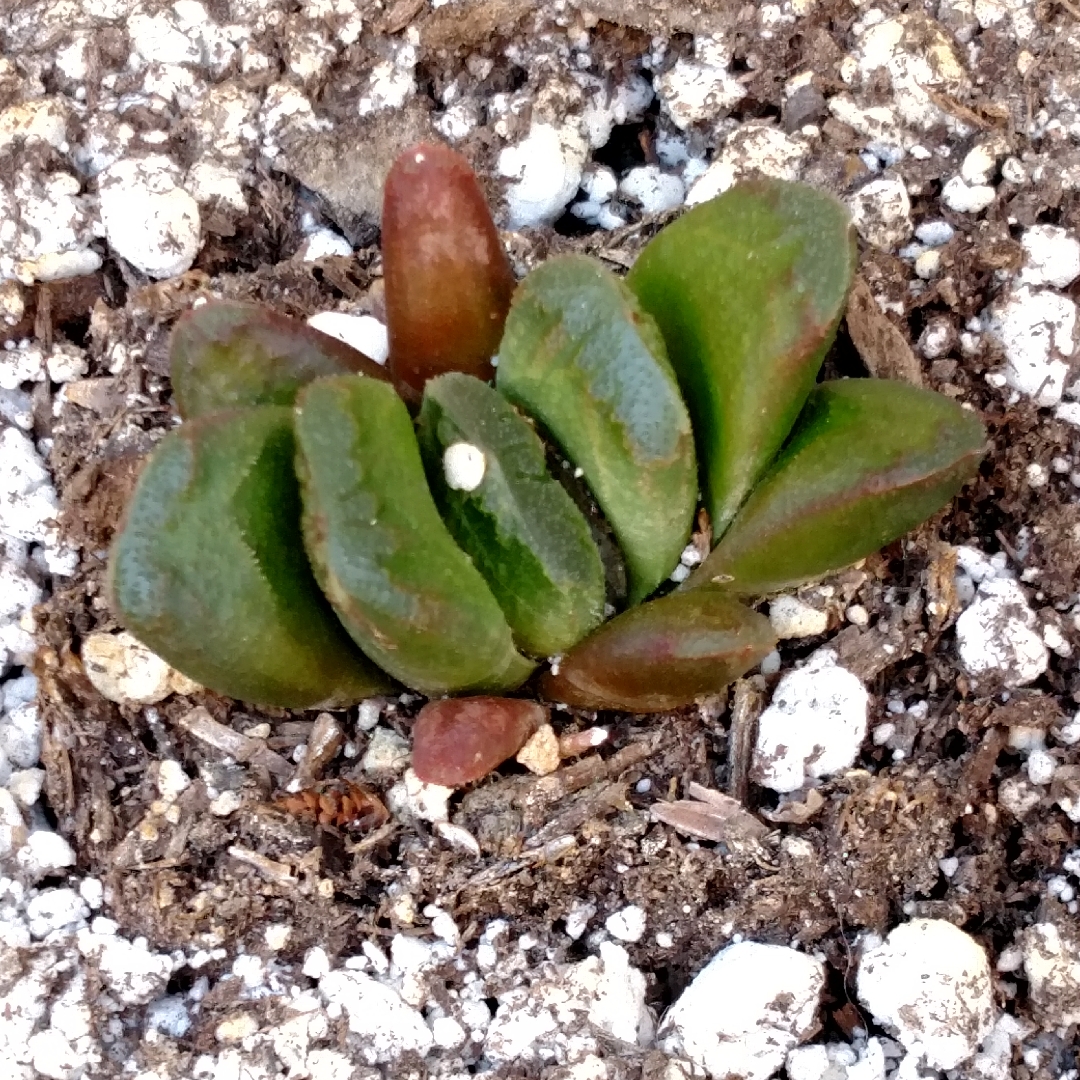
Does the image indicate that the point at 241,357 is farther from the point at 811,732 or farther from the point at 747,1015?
the point at 747,1015

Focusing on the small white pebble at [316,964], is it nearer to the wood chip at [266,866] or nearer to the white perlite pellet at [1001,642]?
the wood chip at [266,866]

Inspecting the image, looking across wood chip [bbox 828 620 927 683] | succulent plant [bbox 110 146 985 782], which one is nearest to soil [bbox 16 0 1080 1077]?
wood chip [bbox 828 620 927 683]

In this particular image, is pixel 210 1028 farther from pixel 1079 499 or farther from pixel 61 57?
pixel 61 57

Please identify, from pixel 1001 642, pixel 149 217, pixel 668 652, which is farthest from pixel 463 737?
pixel 149 217

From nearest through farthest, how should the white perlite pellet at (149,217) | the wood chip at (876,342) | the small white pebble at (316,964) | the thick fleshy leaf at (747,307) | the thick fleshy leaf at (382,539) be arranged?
the thick fleshy leaf at (382,539)
the thick fleshy leaf at (747,307)
the small white pebble at (316,964)
the wood chip at (876,342)
the white perlite pellet at (149,217)

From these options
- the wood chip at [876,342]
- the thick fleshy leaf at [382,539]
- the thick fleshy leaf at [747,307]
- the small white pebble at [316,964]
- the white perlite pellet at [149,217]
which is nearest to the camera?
the thick fleshy leaf at [382,539]

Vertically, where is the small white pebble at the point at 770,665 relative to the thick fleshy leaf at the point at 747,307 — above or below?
below

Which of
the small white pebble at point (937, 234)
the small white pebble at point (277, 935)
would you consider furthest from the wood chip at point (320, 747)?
the small white pebble at point (937, 234)
